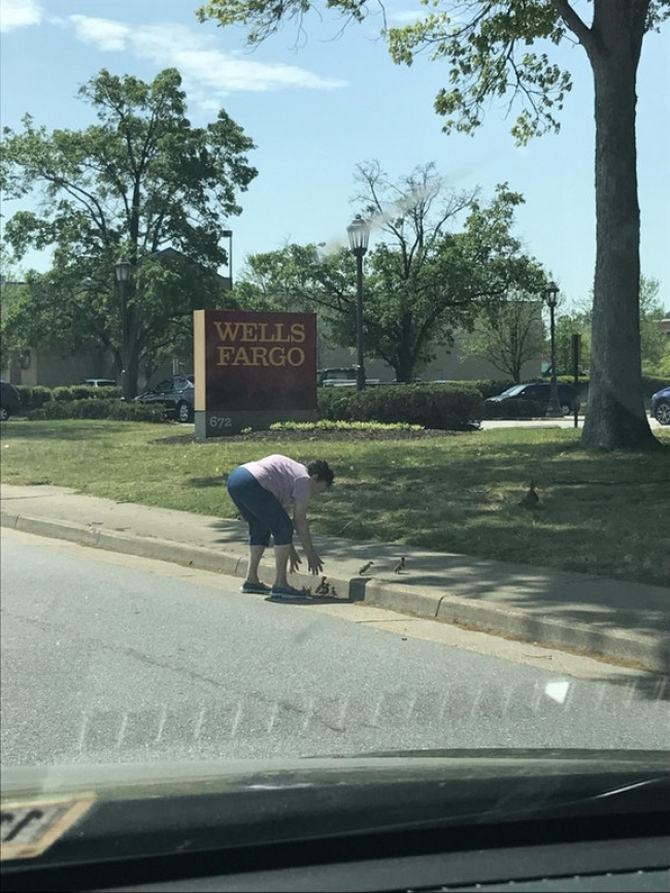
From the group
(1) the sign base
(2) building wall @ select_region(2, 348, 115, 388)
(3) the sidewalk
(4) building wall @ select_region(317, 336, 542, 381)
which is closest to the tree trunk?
(3) the sidewalk

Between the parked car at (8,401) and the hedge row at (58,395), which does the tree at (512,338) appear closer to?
the hedge row at (58,395)

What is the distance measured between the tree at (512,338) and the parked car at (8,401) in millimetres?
23861

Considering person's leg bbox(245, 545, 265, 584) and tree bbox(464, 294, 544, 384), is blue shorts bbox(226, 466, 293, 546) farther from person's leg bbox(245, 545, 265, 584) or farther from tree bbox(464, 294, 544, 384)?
tree bbox(464, 294, 544, 384)

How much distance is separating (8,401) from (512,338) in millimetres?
28427

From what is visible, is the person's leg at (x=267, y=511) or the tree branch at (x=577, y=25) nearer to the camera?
the person's leg at (x=267, y=511)

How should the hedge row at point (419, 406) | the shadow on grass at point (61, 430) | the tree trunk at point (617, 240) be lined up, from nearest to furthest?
1. the tree trunk at point (617, 240)
2. the hedge row at point (419, 406)
3. the shadow on grass at point (61, 430)

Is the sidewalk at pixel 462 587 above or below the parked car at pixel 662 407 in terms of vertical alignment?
below

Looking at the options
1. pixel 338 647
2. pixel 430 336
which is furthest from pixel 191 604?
pixel 430 336

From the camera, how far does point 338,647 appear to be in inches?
275

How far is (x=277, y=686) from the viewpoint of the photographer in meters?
6.04

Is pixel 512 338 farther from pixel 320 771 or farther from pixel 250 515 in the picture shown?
pixel 320 771

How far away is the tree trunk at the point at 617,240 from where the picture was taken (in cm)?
1562

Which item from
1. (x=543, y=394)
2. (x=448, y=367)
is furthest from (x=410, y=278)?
(x=448, y=367)

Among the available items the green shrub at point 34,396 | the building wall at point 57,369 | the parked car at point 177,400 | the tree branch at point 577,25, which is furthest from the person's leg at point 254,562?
the building wall at point 57,369
